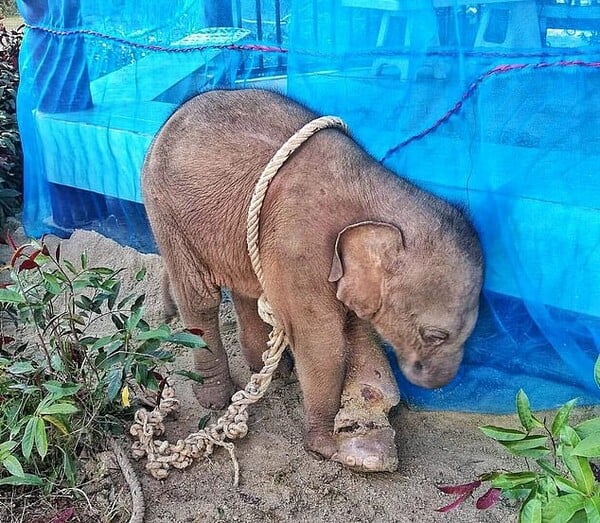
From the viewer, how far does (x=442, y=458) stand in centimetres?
275

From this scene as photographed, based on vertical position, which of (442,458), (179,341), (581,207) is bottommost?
(442,458)

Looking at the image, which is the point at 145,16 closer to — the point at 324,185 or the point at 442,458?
the point at 324,185

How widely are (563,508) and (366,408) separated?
147 centimetres

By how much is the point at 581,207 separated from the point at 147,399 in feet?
5.64

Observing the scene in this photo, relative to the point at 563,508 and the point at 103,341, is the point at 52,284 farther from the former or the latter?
the point at 563,508

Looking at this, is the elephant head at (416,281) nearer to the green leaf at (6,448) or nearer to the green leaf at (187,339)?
the green leaf at (187,339)

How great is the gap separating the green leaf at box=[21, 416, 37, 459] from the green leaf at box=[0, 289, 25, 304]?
0.44 metres

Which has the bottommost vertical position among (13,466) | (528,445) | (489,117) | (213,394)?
(213,394)

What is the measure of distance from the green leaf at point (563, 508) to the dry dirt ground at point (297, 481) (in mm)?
1097

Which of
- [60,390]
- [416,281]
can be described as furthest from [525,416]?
[60,390]

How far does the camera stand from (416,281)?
7.92 ft

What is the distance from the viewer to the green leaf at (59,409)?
2.22m

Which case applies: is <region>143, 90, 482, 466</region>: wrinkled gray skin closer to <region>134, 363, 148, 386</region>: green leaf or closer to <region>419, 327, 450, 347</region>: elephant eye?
<region>419, 327, 450, 347</region>: elephant eye

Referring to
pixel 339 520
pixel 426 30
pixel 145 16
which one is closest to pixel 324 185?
pixel 426 30
